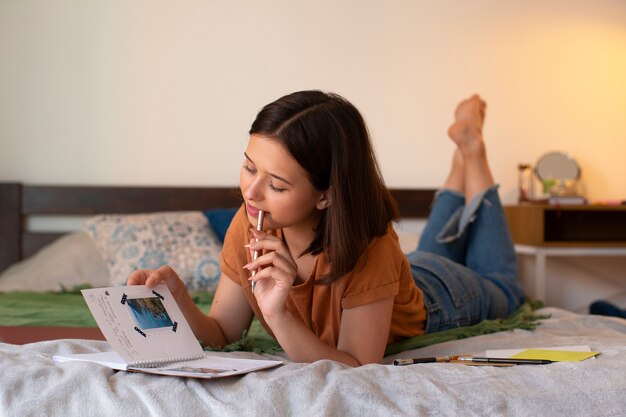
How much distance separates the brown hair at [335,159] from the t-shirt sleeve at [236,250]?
0.70 ft

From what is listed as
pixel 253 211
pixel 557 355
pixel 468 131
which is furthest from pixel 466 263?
pixel 253 211

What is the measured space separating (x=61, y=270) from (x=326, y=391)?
200 centimetres

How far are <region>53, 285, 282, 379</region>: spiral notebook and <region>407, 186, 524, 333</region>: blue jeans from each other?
67 cm

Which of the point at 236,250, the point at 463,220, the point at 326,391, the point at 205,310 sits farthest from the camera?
the point at 463,220

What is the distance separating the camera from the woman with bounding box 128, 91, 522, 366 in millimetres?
1314

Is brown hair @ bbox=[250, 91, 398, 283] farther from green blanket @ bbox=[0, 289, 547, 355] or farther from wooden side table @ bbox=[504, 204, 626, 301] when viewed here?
wooden side table @ bbox=[504, 204, 626, 301]

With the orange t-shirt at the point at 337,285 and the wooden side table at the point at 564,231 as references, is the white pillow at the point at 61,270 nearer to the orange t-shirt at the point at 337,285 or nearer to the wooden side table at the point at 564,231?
the orange t-shirt at the point at 337,285

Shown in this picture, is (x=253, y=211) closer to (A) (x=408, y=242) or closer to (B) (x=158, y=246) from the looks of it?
(B) (x=158, y=246)

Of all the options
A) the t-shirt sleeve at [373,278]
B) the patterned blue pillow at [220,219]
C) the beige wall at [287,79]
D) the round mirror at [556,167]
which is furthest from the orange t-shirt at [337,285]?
the round mirror at [556,167]

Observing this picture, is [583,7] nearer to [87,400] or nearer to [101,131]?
[101,131]

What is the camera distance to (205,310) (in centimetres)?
222

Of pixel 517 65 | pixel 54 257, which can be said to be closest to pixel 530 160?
pixel 517 65

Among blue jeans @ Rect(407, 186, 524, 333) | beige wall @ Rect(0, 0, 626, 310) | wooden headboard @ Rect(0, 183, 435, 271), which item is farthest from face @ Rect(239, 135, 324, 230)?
beige wall @ Rect(0, 0, 626, 310)

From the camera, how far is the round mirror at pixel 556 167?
352 centimetres
